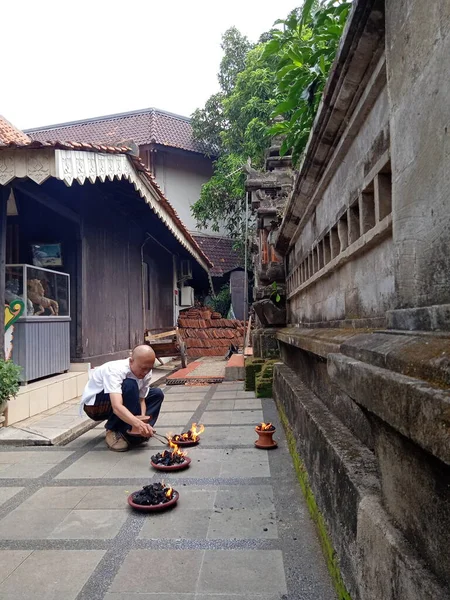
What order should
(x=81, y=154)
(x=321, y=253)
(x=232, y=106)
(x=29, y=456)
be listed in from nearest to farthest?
(x=321, y=253)
(x=29, y=456)
(x=81, y=154)
(x=232, y=106)

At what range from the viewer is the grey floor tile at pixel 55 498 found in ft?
10.2

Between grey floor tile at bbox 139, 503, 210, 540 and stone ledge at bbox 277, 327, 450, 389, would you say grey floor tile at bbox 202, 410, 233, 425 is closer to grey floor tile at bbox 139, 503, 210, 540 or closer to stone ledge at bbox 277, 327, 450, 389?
grey floor tile at bbox 139, 503, 210, 540

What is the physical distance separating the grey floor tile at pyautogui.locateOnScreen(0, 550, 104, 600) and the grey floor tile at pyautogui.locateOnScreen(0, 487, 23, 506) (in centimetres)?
97

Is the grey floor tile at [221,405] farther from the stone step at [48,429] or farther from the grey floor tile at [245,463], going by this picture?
the grey floor tile at [245,463]

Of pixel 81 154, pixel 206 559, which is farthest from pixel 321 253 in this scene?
pixel 81 154

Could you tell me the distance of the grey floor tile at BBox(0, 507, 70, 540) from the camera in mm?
2658

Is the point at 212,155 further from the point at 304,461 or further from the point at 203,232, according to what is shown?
the point at 304,461

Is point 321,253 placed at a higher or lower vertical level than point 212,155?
lower

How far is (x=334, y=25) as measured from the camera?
2.65 meters

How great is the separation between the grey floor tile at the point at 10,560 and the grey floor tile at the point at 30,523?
0.17m

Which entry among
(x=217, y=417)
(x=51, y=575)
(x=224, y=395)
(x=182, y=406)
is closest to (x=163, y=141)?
(x=224, y=395)

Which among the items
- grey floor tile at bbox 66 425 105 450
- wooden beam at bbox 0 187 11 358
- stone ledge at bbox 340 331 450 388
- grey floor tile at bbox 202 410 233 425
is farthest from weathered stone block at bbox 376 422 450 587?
wooden beam at bbox 0 187 11 358

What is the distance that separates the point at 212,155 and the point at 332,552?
1885cm

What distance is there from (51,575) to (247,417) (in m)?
3.74
